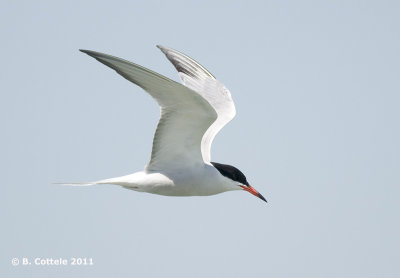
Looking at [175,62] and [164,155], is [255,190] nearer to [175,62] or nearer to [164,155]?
[164,155]

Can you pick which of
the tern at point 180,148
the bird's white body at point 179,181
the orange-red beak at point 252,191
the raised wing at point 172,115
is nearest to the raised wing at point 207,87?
the tern at point 180,148

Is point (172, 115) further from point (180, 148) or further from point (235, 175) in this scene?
point (235, 175)

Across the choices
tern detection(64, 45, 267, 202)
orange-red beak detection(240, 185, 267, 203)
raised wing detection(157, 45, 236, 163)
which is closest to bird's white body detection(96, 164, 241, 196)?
tern detection(64, 45, 267, 202)

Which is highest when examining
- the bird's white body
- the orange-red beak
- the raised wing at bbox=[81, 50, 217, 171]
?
the raised wing at bbox=[81, 50, 217, 171]

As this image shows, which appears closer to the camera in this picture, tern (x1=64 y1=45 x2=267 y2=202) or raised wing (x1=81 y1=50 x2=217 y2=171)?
raised wing (x1=81 y1=50 x2=217 y2=171)

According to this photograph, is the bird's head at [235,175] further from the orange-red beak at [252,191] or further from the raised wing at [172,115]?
the raised wing at [172,115]

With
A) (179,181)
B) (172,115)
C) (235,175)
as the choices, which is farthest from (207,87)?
(172,115)

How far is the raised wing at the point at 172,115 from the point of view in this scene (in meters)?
6.57

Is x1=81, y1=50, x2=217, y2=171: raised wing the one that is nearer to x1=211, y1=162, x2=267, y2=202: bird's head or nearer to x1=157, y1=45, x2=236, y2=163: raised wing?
x1=211, y1=162, x2=267, y2=202: bird's head

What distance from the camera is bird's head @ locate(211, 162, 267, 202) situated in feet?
27.8

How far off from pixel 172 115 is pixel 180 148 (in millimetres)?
675

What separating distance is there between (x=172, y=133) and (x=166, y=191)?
790 millimetres

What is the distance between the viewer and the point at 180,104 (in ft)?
24.1

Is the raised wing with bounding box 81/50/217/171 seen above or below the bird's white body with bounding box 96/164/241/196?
above
